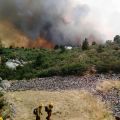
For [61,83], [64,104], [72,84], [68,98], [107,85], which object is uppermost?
[61,83]

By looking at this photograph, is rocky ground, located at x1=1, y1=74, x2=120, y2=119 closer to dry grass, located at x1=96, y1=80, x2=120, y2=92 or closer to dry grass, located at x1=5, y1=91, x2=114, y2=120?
dry grass, located at x1=96, y1=80, x2=120, y2=92

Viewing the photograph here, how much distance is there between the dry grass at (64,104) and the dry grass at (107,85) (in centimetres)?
305

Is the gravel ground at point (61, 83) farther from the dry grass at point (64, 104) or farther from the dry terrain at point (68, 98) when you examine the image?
the dry grass at point (64, 104)

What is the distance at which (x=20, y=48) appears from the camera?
112m

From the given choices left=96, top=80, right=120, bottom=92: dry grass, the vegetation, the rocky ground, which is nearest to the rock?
the rocky ground

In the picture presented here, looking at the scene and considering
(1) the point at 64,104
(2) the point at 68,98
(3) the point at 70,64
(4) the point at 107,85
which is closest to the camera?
(1) the point at 64,104

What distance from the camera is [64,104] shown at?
47688mm

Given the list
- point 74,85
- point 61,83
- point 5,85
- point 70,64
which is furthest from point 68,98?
point 70,64

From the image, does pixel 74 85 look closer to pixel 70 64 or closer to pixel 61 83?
pixel 61 83

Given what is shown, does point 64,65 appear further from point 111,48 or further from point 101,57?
point 111,48

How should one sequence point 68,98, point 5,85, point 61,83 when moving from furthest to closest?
point 5,85
point 61,83
point 68,98

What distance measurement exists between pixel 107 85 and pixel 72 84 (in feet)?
14.0

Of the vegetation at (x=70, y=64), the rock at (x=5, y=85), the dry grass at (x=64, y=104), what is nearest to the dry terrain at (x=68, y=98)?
the dry grass at (x=64, y=104)

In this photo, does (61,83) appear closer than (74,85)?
No
